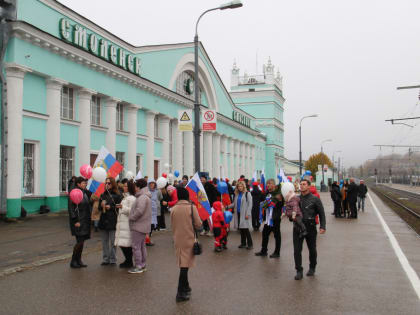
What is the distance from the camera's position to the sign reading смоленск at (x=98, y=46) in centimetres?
2107

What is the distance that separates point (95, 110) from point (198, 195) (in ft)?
49.8

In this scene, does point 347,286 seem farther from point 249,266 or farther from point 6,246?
point 6,246

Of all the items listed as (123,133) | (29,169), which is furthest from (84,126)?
(123,133)

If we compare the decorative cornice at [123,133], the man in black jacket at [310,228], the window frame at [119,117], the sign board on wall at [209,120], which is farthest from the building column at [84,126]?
the man in black jacket at [310,228]

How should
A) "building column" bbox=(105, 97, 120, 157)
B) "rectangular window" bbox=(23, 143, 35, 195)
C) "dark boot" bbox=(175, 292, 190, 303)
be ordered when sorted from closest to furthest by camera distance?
"dark boot" bbox=(175, 292, 190, 303)
"rectangular window" bbox=(23, 143, 35, 195)
"building column" bbox=(105, 97, 120, 157)

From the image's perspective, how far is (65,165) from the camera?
21297 millimetres

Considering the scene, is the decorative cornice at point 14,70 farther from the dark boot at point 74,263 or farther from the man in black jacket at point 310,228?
the man in black jacket at point 310,228

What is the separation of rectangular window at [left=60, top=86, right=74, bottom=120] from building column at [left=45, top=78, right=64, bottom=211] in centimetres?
143

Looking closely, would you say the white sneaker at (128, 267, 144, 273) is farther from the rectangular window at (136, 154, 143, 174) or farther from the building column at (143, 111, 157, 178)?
the building column at (143, 111, 157, 178)

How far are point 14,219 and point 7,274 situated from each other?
886 centimetres

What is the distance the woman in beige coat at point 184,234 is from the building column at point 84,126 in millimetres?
16152

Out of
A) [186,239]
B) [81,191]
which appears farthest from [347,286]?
[81,191]

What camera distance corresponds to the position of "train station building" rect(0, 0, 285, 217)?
58.1ft

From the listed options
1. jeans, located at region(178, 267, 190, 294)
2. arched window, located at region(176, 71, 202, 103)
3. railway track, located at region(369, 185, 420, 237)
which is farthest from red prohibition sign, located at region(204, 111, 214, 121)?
arched window, located at region(176, 71, 202, 103)
